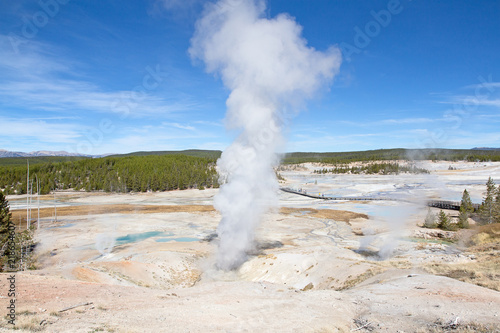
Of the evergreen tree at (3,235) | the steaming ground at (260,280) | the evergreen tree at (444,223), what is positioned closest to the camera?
the steaming ground at (260,280)

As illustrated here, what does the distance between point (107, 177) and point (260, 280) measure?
104m

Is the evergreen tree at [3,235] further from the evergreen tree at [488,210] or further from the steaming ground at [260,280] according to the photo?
the evergreen tree at [488,210]

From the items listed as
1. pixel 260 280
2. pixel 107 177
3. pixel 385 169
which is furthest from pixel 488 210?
pixel 107 177

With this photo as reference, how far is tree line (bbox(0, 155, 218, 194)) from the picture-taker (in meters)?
105

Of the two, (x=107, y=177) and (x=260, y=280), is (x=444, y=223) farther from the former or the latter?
(x=107, y=177)

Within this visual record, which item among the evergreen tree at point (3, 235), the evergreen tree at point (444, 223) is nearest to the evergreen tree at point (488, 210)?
the evergreen tree at point (444, 223)

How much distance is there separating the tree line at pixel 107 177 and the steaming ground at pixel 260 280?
183 feet

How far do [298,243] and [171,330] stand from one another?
1074 inches

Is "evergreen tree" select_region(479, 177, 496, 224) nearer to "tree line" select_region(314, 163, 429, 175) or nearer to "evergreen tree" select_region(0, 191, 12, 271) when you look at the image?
"evergreen tree" select_region(0, 191, 12, 271)

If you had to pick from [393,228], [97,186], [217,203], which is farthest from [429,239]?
[97,186]

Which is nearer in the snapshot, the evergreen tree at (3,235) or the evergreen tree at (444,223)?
the evergreen tree at (3,235)

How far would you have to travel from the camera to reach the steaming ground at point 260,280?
438 inches

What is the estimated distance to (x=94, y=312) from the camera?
11172 mm

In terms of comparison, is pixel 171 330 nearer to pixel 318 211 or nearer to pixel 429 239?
pixel 429 239
